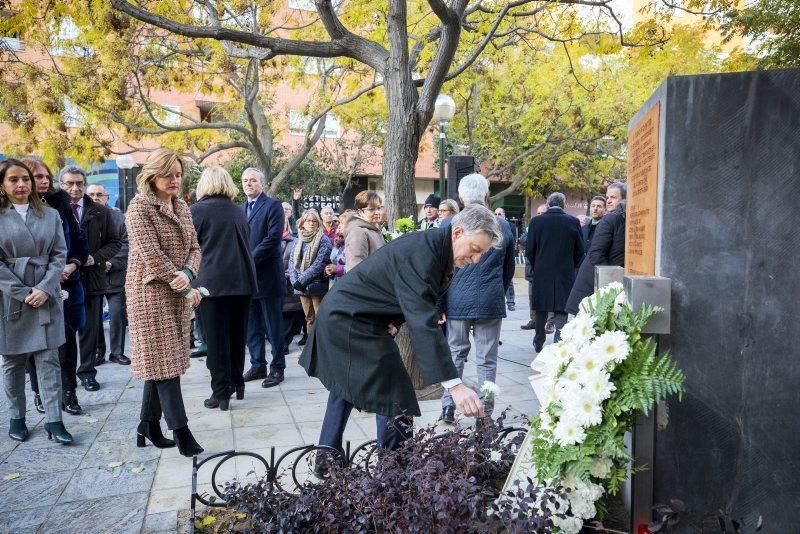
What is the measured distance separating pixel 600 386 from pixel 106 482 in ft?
10.3

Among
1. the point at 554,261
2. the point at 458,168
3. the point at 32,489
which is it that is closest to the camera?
the point at 32,489

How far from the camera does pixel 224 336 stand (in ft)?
17.1

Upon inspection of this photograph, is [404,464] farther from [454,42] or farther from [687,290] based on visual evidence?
[454,42]

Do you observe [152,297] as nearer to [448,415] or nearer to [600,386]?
[448,415]

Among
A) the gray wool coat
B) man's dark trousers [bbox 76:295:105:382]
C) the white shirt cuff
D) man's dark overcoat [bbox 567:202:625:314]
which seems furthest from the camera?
man's dark trousers [bbox 76:295:105:382]

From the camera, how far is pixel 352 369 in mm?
3186

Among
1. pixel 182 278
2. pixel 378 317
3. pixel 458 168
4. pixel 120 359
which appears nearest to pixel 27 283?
pixel 182 278

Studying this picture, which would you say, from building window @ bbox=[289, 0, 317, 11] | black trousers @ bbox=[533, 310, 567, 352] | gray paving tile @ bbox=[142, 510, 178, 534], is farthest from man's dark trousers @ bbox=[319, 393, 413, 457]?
building window @ bbox=[289, 0, 317, 11]

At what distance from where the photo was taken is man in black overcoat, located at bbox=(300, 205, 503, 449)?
2.89 metres

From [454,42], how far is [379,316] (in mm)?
4887

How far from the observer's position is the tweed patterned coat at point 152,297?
3.91 meters

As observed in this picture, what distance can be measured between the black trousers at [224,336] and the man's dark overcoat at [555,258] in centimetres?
362

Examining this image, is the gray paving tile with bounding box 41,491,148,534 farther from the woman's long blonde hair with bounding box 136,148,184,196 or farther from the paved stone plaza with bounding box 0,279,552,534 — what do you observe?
the woman's long blonde hair with bounding box 136,148,184,196

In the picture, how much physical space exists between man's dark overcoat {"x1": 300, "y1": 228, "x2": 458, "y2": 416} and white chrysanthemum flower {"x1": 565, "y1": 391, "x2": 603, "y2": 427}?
0.88 metres
